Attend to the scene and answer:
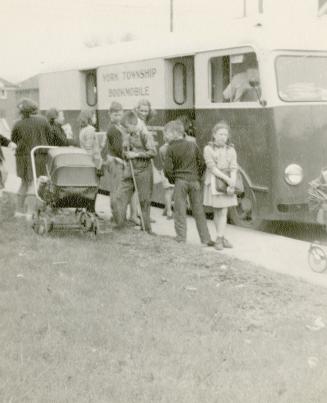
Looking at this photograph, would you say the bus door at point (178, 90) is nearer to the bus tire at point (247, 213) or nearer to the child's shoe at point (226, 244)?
the bus tire at point (247, 213)

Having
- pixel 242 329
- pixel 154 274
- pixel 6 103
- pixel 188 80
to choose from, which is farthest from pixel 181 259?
pixel 6 103

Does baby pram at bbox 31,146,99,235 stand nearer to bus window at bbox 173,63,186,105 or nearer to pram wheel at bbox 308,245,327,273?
pram wheel at bbox 308,245,327,273

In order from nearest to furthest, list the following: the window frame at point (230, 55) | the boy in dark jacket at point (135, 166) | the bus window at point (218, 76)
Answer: the boy in dark jacket at point (135, 166), the window frame at point (230, 55), the bus window at point (218, 76)

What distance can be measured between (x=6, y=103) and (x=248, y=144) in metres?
51.0

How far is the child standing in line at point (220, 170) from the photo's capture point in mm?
9594

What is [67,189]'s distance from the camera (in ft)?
31.4

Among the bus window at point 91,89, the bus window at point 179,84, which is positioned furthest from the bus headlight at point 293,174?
the bus window at point 91,89

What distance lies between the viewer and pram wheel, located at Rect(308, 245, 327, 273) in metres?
8.38

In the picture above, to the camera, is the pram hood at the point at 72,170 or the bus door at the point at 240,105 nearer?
the pram hood at the point at 72,170

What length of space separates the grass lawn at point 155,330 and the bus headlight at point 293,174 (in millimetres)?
2126

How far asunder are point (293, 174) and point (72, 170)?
2852 mm

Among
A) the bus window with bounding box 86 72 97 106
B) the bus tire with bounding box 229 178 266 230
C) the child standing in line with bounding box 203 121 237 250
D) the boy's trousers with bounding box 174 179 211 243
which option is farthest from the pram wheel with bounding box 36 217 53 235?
the bus window with bounding box 86 72 97 106

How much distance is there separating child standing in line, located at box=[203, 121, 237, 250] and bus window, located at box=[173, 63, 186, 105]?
306 cm

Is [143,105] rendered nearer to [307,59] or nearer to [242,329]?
[307,59]
